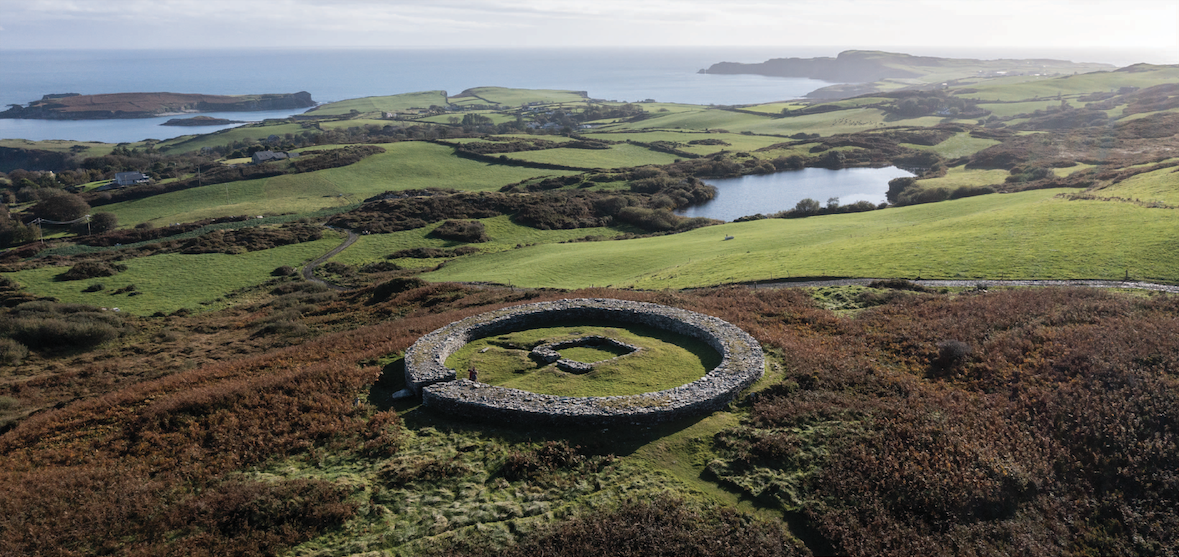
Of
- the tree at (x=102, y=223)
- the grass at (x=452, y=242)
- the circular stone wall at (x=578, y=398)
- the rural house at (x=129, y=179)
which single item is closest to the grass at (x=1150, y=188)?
the circular stone wall at (x=578, y=398)

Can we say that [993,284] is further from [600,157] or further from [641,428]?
[600,157]

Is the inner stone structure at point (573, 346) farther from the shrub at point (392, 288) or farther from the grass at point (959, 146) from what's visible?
the grass at point (959, 146)

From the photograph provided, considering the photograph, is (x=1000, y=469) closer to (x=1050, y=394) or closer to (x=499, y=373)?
(x=1050, y=394)

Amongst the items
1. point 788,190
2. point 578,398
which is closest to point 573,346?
point 578,398

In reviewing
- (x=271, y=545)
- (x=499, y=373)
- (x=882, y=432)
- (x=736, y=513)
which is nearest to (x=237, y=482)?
(x=271, y=545)

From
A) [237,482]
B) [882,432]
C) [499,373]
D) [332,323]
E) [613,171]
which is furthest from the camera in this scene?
[613,171]
